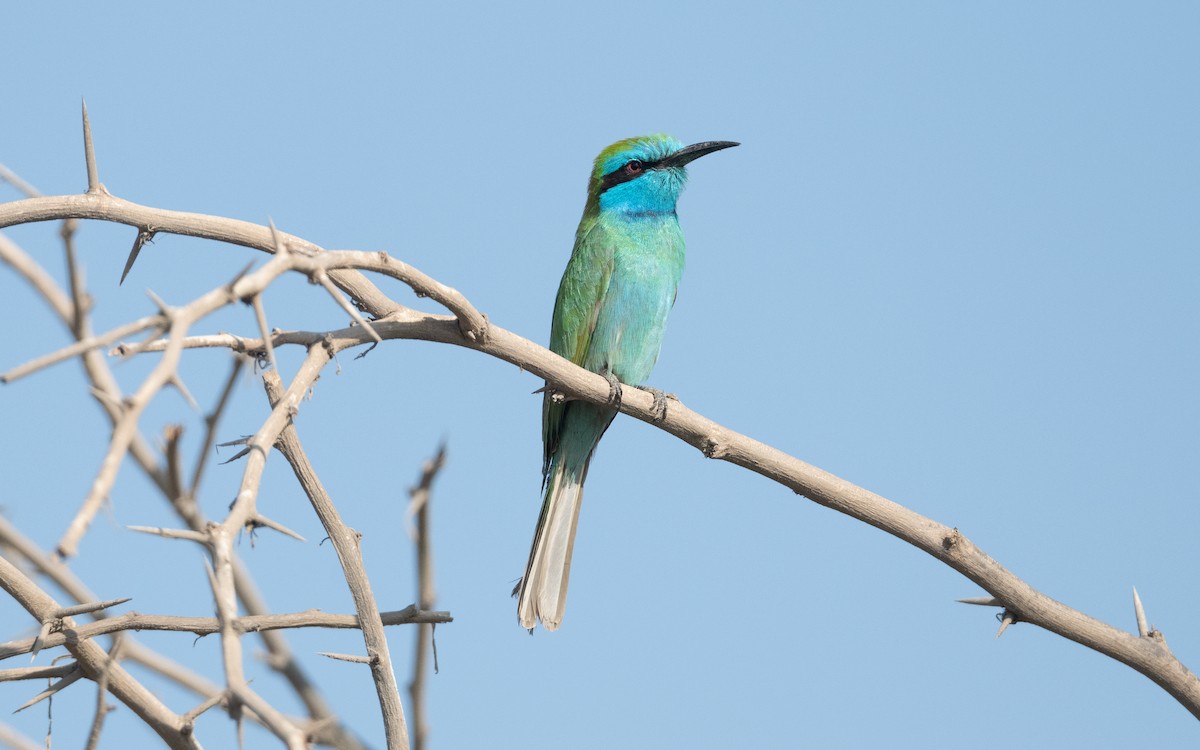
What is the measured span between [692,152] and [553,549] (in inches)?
95.0

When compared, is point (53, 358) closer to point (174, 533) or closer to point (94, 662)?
point (174, 533)

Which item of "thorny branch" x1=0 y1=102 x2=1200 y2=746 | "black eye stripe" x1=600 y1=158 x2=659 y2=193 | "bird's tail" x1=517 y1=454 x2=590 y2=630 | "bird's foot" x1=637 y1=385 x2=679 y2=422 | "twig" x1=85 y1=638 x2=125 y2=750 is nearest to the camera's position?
"thorny branch" x1=0 y1=102 x2=1200 y2=746

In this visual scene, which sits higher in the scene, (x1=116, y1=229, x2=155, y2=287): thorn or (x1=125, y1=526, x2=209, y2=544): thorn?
(x1=116, y1=229, x2=155, y2=287): thorn

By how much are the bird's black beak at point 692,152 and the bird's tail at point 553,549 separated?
5.93 feet

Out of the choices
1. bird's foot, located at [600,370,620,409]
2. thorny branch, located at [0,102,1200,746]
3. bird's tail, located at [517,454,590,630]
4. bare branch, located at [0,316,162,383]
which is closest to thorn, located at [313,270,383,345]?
thorny branch, located at [0,102,1200,746]

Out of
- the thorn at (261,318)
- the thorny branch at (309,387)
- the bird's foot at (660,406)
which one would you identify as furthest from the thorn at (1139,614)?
the thorn at (261,318)

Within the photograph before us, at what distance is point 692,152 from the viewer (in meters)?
6.53

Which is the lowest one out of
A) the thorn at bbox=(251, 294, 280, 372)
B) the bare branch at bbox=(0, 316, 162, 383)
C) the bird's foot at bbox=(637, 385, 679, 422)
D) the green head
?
the bare branch at bbox=(0, 316, 162, 383)

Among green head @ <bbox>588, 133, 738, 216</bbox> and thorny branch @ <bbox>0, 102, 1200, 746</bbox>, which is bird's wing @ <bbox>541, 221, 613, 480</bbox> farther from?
thorny branch @ <bbox>0, 102, 1200, 746</bbox>

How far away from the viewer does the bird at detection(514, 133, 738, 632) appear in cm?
530

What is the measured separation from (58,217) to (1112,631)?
3.25 meters

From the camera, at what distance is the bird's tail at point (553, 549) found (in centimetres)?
509

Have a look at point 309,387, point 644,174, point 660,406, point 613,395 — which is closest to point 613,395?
point 613,395

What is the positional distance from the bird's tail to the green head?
1493mm
